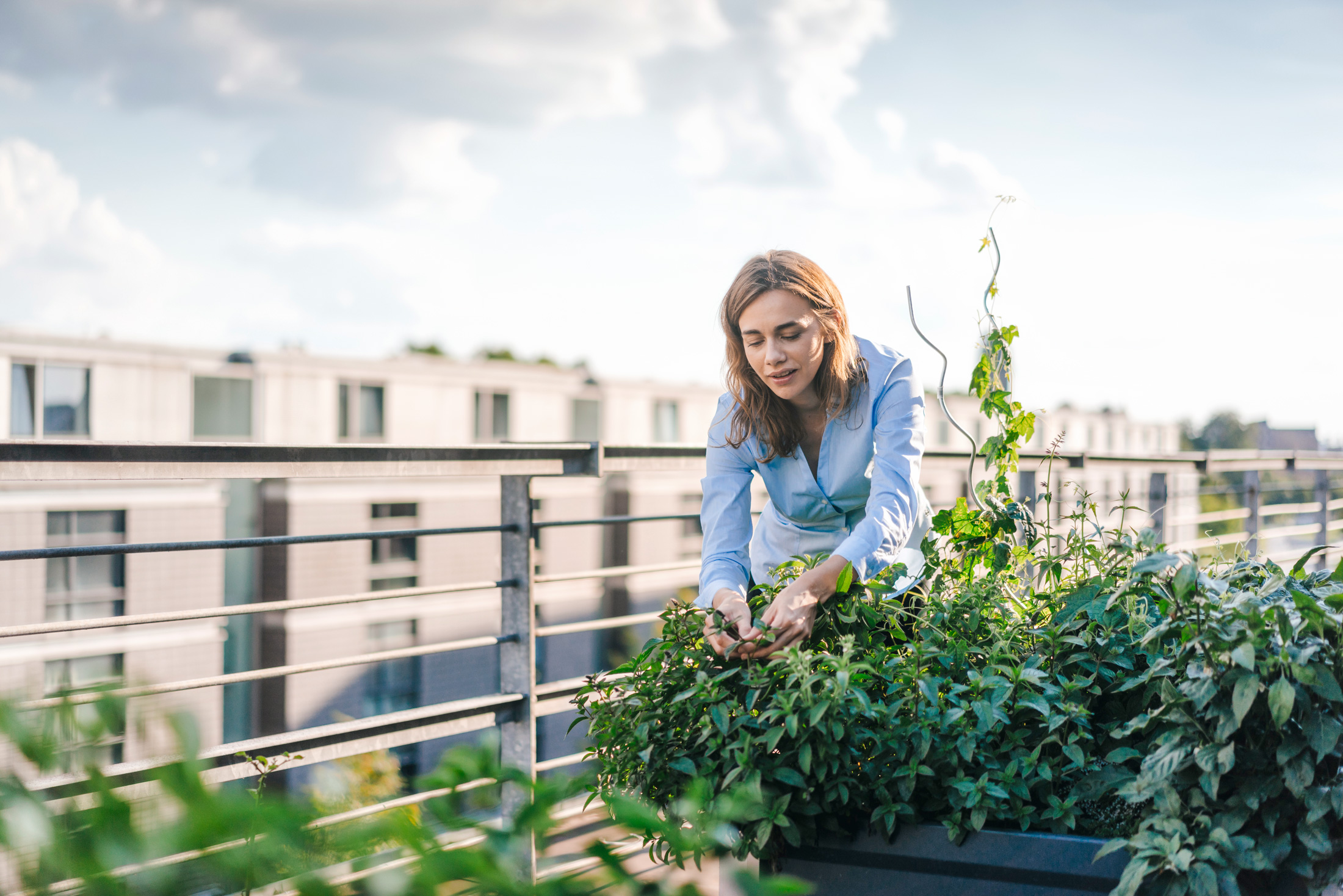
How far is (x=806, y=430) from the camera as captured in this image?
1747 millimetres

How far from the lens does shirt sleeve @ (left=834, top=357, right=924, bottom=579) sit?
145 centimetres

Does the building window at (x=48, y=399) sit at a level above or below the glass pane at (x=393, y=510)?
above

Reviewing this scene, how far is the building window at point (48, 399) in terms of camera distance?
23372 mm

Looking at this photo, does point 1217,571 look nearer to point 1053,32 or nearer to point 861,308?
point 861,308

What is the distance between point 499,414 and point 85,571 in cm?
1358

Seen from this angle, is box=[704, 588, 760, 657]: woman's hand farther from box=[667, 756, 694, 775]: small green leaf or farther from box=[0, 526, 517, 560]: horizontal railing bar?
box=[0, 526, 517, 560]: horizontal railing bar

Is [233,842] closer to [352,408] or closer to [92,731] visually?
[92,731]

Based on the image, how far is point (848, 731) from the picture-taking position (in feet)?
3.95

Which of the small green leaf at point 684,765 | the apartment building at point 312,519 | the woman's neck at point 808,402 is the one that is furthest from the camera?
the apartment building at point 312,519

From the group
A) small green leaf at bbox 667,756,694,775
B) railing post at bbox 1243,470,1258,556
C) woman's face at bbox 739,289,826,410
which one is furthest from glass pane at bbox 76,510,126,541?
small green leaf at bbox 667,756,694,775

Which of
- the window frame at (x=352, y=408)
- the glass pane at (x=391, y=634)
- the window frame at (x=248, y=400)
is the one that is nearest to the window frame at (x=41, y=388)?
the window frame at (x=248, y=400)

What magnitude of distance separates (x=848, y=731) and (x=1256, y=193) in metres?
4.66

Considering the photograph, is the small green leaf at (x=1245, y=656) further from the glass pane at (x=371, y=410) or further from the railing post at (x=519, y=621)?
the glass pane at (x=371, y=410)

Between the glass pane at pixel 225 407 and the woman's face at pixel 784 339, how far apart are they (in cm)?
2844
